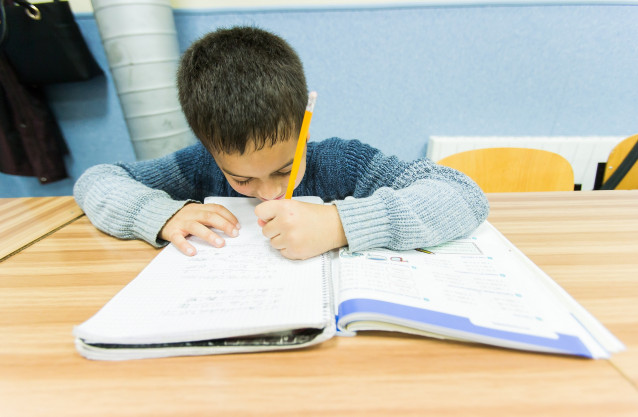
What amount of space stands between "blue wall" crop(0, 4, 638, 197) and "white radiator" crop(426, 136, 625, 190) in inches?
2.3

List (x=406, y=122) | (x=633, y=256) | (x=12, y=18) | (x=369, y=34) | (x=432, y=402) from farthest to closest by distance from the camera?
(x=406, y=122) → (x=369, y=34) → (x=12, y=18) → (x=633, y=256) → (x=432, y=402)

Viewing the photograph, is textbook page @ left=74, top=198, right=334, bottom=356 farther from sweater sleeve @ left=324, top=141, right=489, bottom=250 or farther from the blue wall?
the blue wall

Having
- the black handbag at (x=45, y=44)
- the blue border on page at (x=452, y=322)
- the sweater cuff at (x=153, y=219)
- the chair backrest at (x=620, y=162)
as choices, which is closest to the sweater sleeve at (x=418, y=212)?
the blue border on page at (x=452, y=322)

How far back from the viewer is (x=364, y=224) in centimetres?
40

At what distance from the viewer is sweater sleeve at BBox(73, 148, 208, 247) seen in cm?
48

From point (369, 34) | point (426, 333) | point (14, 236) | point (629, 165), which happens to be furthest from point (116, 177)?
point (629, 165)

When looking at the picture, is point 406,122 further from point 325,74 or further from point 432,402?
point 432,402

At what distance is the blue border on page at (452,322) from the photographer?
251mm

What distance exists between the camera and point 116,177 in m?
0.59

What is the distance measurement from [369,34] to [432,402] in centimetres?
139

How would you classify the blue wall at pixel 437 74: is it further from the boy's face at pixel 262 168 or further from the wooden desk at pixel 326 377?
the wooden desk at pixel 326 377

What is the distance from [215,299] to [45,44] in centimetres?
143

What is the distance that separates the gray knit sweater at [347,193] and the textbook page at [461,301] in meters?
0.04

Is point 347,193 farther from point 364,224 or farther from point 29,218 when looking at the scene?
point 29,218
